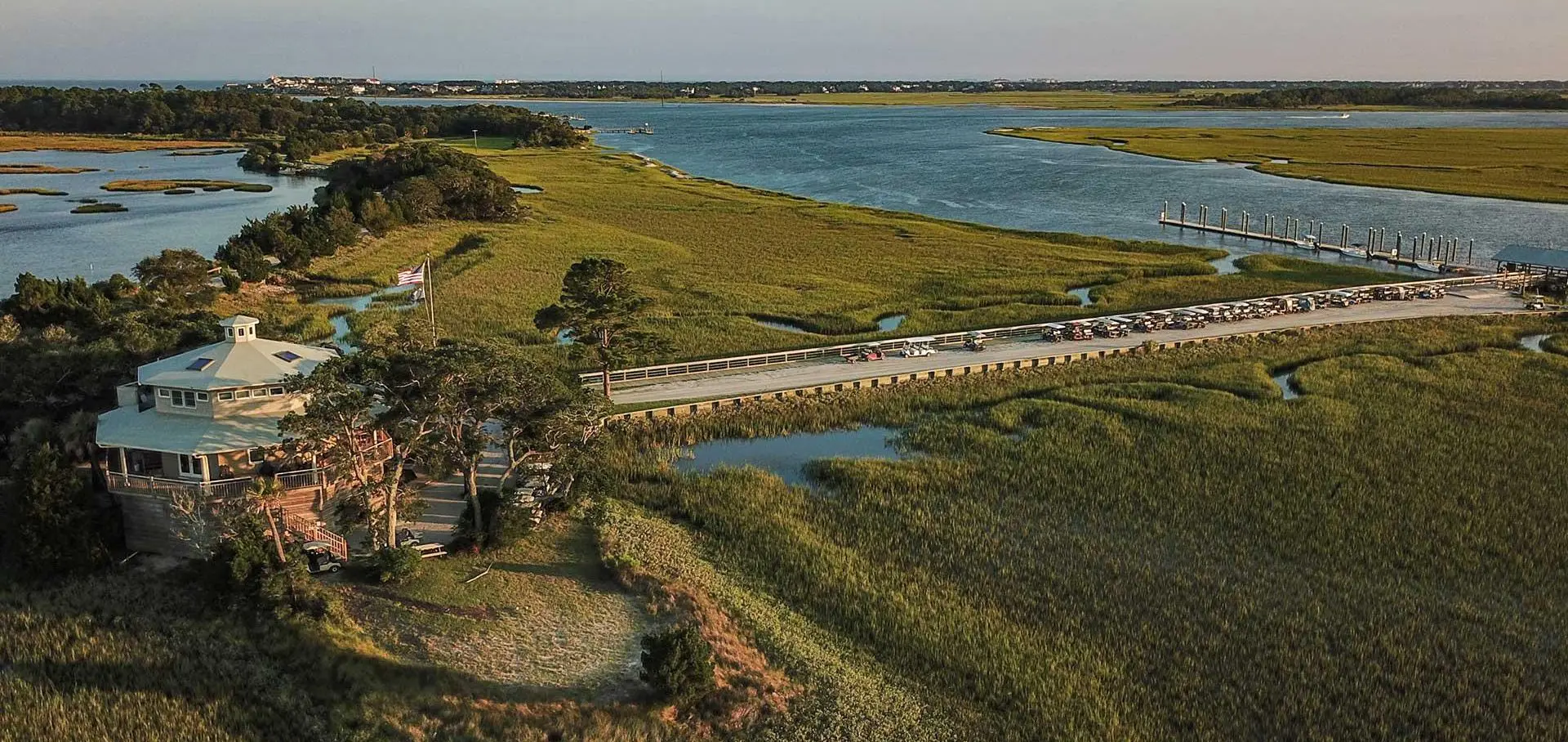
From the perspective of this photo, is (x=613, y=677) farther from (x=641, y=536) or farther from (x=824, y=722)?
(x=641, y=536)

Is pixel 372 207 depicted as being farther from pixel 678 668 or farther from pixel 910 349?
pixel 678 668

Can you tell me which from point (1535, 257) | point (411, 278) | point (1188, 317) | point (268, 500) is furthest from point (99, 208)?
point (1535, 257)

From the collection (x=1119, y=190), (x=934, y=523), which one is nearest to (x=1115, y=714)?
(x=934, y=523)

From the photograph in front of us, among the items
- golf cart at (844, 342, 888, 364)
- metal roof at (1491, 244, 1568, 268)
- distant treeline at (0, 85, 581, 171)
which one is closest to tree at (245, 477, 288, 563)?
golf cart at (844, 342, 888, 364)

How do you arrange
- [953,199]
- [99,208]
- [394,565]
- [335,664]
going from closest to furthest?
[335,664], [394,565], [99,208], [953,199]

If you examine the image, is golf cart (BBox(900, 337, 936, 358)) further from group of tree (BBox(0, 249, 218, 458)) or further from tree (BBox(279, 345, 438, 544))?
group of tree (BBox(0, 249, 218, 458))

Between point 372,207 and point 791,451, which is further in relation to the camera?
point 372,207

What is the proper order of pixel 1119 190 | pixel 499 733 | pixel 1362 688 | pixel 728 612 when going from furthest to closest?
pixel 1119 190, pixel 728 612, pixel 1362 688, pixel 499 733

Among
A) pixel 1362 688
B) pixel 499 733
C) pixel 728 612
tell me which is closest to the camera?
pixel 499 733
